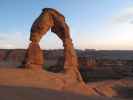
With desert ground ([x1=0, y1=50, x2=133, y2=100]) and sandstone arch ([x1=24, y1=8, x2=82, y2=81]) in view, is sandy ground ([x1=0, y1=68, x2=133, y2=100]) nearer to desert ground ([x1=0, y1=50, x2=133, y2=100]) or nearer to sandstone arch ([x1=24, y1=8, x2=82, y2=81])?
desert ground ([x1=0, y1=50, x2=133, y2=100])

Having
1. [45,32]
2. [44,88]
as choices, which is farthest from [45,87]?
[45,32]

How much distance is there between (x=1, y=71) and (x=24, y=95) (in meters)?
9.94

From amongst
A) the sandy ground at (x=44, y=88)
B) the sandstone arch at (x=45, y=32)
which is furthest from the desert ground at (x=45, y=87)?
the sandstone arch at (x=45, y=32)

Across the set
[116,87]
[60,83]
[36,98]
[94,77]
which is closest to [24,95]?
[36,98]

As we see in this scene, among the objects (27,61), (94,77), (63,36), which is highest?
(63,36)

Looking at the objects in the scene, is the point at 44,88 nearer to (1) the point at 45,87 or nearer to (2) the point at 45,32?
(1) the point at 45,87

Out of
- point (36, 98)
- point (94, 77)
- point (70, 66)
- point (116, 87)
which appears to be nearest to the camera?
point (36, 98)

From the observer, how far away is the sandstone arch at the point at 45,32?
29.8 m

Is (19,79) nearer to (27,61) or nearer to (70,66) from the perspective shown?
(27,61)

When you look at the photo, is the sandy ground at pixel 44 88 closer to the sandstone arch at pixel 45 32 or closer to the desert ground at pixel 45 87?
the desert ground at pixel 45 87

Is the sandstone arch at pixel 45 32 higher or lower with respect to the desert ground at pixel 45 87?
higher

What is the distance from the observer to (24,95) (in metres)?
14.9

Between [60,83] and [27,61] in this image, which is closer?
[60,83]

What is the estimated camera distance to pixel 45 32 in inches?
1221
